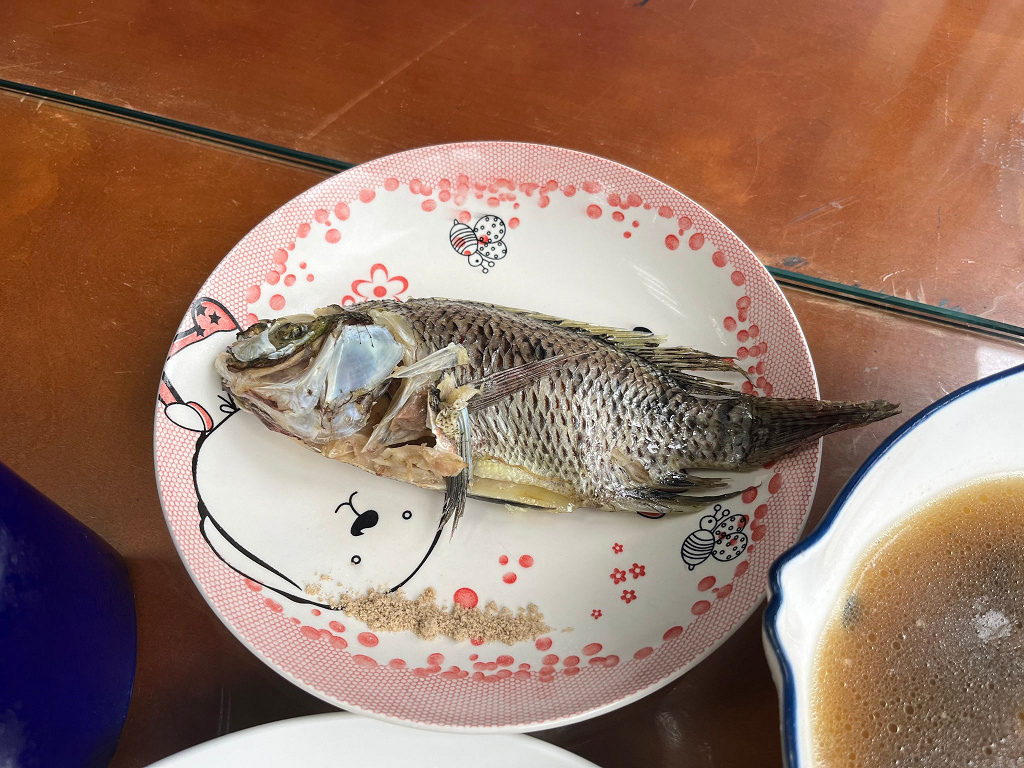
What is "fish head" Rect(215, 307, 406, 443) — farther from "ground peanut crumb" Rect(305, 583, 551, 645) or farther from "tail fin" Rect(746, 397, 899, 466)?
"tail fin" Rect(746, 397, 899, 466)

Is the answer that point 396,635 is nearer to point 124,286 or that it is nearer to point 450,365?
point 450,365

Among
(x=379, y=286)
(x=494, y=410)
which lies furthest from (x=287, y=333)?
(x=494, y=410)

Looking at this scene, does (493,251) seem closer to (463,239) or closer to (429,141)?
(463,239)

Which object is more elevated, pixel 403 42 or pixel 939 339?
pixel 403 42

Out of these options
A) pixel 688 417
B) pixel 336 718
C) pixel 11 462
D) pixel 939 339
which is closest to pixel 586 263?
pixel 688 417

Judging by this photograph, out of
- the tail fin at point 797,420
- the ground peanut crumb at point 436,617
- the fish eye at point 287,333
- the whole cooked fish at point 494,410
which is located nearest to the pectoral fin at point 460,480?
the whole cooked fish at point 494,410
